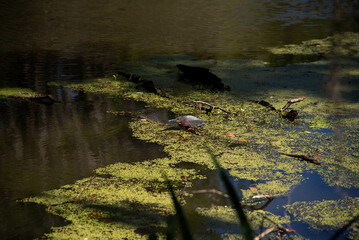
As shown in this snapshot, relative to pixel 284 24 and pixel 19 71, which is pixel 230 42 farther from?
pixel 19 71

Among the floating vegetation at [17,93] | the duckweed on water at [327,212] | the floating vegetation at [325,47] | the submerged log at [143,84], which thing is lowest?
the floating vegetation at [325,47]

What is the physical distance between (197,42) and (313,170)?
388 cm

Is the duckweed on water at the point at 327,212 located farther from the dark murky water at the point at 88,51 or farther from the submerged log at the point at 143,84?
the submerged log at the point at 143,84

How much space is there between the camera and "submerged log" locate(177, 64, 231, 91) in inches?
148

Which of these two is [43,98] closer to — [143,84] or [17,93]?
[17,93]

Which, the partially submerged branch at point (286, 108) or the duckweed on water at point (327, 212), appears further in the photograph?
the partially submerged branch at point (286, 108)

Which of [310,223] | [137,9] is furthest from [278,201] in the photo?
[137,9]

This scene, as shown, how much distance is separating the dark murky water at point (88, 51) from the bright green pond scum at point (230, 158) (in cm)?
14

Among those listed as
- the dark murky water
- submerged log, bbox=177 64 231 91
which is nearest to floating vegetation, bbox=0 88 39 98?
the dark murky water

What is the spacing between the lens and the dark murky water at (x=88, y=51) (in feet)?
7.36

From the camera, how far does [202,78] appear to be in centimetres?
393

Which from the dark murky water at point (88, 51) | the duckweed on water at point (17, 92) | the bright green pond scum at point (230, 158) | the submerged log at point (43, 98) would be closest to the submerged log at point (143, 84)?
the bright green pond scum at point (230, 158)

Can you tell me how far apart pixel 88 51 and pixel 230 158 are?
10.9 feet

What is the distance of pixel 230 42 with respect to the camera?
5953mm
